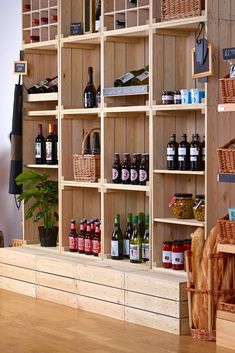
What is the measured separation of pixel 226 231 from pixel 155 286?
72cm

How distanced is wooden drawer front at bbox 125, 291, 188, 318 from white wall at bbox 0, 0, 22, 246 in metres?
2.55

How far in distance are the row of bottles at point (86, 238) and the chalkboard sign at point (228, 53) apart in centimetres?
204

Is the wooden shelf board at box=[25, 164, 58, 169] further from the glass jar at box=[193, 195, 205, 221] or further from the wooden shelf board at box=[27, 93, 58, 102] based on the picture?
the glass jar at box=[193, 195, 205, 221]

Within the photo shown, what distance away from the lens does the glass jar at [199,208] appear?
5762 mm

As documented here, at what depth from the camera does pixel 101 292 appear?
20.3ft

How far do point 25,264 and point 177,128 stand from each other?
1.73 meters

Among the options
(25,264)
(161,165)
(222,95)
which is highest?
(222,95)

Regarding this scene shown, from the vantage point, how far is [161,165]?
6.08 metres

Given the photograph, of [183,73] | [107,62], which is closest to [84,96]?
[107,62]

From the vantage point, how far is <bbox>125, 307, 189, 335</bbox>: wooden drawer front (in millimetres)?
5539

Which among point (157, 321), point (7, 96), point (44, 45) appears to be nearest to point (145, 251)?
point (157, 321)

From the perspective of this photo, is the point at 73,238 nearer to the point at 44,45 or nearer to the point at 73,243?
the point at 73,243

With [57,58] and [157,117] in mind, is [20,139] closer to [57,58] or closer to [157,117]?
[57,58]

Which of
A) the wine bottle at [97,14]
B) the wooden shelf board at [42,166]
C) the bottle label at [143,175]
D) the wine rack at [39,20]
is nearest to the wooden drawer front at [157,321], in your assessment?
the bottle label at [143,175]
